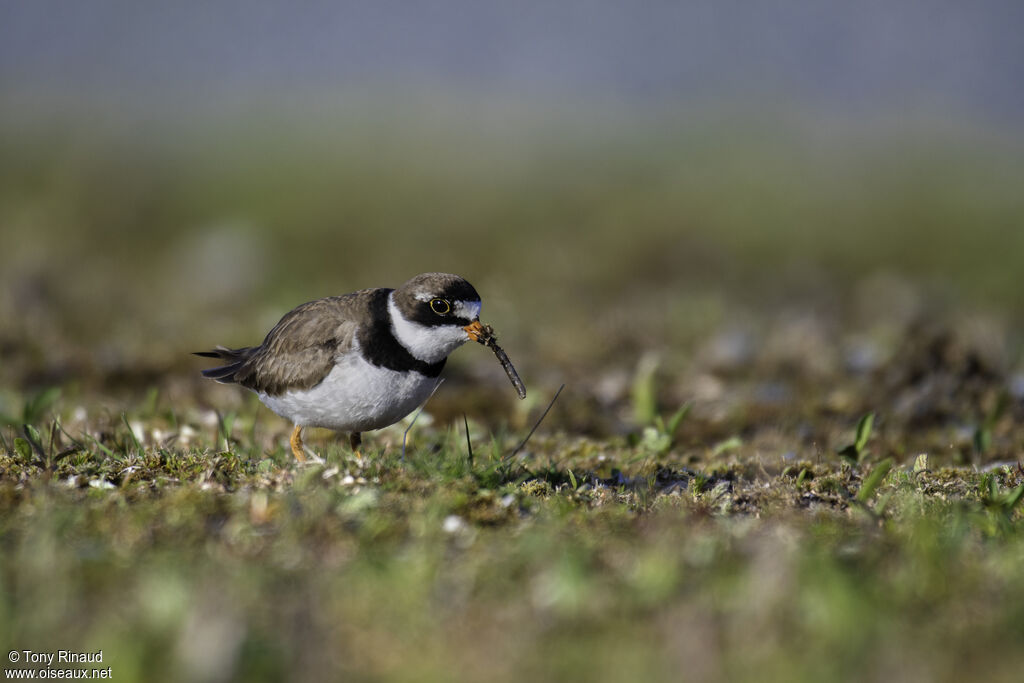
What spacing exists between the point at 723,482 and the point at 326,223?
12.4 m

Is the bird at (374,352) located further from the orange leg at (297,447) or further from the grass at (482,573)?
the grass at (482,573)

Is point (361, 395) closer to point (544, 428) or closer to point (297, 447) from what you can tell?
point (297, 447)

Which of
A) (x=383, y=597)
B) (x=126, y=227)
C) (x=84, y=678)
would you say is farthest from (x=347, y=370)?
(x=126, y=227)

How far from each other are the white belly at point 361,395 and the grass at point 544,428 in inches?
12.3

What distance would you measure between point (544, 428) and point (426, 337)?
2.44 m

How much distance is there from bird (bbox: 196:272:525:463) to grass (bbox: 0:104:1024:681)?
0.35m

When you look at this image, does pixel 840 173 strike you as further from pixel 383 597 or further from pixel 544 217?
pixel 383 597

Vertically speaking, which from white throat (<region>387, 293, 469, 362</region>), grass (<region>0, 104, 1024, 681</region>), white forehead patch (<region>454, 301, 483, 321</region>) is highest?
white forehead patch (<region>454, 301, 483, 321</region>)

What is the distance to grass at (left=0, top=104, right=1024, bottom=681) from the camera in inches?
148

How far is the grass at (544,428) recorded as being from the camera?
3.76m

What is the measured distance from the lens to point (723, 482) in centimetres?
598

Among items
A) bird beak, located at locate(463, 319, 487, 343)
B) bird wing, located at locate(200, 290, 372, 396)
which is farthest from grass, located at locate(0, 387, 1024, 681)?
bird beak, located at locate(463, 319, 487, 343)

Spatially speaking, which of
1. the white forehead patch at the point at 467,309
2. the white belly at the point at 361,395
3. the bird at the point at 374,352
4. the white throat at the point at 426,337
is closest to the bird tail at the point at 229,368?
the bird at the point at 374,352

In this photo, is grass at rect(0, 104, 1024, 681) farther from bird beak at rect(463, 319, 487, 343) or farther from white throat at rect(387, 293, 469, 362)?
bird beak at rect(463, 319, 487, 343)
